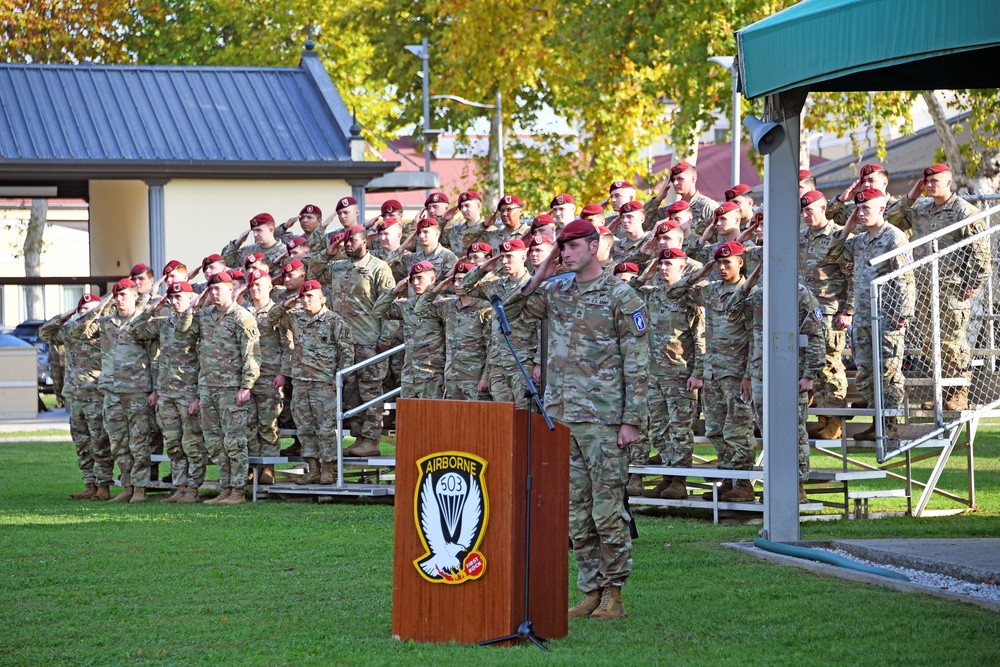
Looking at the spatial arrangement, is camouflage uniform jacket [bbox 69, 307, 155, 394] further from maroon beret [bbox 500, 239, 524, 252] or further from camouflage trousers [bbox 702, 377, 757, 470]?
camouflage trousers [bbox 702, 377, 757, 470]

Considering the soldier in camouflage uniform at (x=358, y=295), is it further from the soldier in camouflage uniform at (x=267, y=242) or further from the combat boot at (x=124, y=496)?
the combat boot at (x=124, y=496)

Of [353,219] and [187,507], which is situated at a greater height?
[353,219]

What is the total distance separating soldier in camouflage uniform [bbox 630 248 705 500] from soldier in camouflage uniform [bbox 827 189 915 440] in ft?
4.64

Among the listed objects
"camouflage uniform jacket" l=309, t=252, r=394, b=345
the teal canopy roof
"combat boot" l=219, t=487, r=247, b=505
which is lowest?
"combat boot" l=219, t=487, r=247, b=505

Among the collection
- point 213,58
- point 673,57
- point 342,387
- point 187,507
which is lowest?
point 187,507

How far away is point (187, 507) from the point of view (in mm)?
15125

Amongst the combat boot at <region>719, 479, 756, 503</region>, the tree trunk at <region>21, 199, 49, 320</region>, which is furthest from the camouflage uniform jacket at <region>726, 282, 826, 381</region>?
the tree trunk at <region>21, 199, 49, 320</region>

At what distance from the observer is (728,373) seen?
12742 millimetres

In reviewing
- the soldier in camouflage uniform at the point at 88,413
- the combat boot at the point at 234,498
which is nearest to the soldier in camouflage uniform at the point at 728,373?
the combat boot at the point at 234,498

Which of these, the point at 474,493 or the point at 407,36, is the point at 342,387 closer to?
the point at 474,493

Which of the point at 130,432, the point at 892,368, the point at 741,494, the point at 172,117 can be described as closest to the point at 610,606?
the point at 741,494

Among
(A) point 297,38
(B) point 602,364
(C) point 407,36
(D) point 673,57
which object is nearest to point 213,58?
Answer: (A) point 297,38

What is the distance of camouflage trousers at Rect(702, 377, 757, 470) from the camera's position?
496 inches

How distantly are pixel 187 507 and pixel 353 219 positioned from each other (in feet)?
12.7
